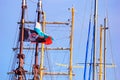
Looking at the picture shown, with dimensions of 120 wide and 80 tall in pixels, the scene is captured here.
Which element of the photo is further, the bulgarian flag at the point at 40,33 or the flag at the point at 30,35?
the bulgarian flag at the point at 40,33

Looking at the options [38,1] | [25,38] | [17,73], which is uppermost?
[38,1]

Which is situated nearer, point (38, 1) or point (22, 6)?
point (22, 6)

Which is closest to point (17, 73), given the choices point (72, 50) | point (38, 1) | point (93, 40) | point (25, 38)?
point (25, 38)

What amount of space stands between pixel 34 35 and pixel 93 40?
59.1 feet

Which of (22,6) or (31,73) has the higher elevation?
(22,6)

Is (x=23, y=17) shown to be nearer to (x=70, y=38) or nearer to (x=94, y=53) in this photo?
(x=94, y=53)

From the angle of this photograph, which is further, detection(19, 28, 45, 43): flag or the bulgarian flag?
the bulgarian flag

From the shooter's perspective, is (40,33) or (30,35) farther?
(30,35)

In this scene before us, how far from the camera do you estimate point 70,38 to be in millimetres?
79375

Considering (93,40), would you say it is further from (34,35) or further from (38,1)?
(38,1)

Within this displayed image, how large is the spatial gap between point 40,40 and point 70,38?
23593 millimetres

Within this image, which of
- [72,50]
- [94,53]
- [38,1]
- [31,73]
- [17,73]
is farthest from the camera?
[72,50]

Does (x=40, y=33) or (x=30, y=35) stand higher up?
(x=40, y=33)

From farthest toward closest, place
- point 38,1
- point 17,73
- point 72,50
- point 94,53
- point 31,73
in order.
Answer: point 72,50
point 31,73
point 38,1
point 17,73
point 94,53
